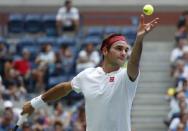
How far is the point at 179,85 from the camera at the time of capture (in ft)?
49.5

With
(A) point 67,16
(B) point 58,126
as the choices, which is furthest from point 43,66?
(B) point 58,126

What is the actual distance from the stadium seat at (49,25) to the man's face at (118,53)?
40.5 ft

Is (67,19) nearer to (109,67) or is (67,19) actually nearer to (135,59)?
(109,67)

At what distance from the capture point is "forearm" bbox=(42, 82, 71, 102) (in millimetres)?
7141

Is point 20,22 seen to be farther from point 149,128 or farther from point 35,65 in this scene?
point 149,128

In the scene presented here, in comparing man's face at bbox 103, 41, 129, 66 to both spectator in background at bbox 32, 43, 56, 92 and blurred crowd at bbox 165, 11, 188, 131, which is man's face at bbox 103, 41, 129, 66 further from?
spectator in background at bbox 32, 43, 56, 92

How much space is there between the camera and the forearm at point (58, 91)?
23.4ft

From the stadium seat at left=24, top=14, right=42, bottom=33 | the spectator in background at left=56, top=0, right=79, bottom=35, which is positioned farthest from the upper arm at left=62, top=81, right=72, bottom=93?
the stadium seat at left=24, top=14, right=42, bottom=33

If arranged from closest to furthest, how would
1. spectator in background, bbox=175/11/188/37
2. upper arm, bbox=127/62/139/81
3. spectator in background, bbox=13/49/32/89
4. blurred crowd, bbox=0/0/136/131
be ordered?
upper arm, bbox=127/62/139/81 → blurred crowd, bbox=0/0/136/131 → spectator in background, bbox=13/49/32/89 → spectator in background, bbox=175/11/188/37

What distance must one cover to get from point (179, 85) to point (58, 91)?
26.8 feet

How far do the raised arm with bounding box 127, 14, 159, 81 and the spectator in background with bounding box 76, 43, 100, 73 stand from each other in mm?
9919

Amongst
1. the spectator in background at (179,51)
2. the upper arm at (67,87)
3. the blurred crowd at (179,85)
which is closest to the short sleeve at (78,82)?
the upper arm at (67,87)

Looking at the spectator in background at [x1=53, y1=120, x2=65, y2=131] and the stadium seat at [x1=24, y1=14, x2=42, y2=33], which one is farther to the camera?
the stadium seat at [x1=24, y1=14, x2=42, y2=33]
